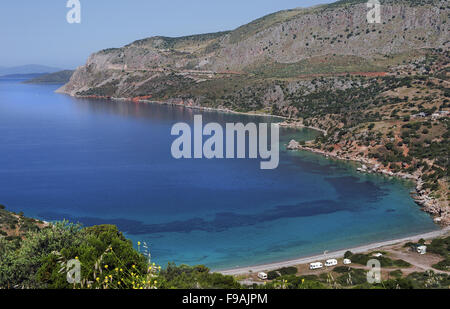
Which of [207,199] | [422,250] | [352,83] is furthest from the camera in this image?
[352,83]

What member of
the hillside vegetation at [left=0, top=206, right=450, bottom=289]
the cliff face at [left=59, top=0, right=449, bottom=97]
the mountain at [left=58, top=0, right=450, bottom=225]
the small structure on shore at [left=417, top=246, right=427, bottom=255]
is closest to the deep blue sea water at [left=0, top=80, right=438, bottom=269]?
the mountain at [left=58, top=0, right=450, bottom=225]

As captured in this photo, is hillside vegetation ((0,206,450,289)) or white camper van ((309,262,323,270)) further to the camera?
white camper van ((309,262,323,270))

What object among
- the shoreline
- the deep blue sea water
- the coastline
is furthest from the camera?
the coastline

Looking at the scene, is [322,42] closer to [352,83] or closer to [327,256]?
[352,83]

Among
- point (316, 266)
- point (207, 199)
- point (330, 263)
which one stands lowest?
point (316, 266)

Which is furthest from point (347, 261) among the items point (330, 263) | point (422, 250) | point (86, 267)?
point (86, 267)

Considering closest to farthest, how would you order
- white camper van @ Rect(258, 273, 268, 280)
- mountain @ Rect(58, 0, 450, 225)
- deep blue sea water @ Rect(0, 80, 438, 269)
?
white camper van @ Rect(258, 273, 268, 280), deep blue sea water @ Rect(0, 80, 438, 269), mountain @ Rect(58, 0, 450, 225)

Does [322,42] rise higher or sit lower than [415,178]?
higher

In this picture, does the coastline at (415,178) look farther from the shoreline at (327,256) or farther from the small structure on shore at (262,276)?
the small structure on shore at (262,276)

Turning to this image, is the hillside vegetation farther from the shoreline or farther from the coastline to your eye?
the coastline
